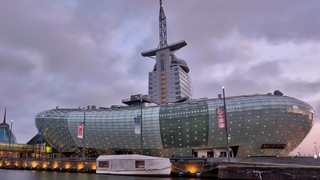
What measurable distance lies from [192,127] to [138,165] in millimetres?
74891

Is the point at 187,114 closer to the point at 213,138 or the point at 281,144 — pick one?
the point at 213,138

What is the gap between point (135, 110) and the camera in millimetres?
137625

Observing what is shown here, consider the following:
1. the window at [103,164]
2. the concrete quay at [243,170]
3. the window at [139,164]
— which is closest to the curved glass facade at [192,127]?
the window at [103,164]

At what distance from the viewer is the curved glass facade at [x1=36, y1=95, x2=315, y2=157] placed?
378ft

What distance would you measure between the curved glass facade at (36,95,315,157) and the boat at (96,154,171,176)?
201 feet

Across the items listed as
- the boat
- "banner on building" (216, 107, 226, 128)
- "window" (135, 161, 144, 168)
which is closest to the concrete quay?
the boat

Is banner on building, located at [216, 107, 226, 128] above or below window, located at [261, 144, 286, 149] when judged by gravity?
above

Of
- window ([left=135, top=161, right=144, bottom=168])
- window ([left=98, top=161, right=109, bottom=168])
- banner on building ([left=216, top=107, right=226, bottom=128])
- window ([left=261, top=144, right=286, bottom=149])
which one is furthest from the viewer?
window ([left=261, top=144, right=286, bottom=149])

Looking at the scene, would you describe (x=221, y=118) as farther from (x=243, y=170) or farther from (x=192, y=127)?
(x=192, y=127)

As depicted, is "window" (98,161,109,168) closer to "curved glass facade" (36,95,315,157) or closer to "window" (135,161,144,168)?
"window" (135,161,144,168)

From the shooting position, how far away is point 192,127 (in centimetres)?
12462

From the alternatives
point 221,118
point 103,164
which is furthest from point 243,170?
point 103,164

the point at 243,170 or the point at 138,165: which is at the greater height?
the point at 243,170

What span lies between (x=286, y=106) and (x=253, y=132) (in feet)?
56.9
